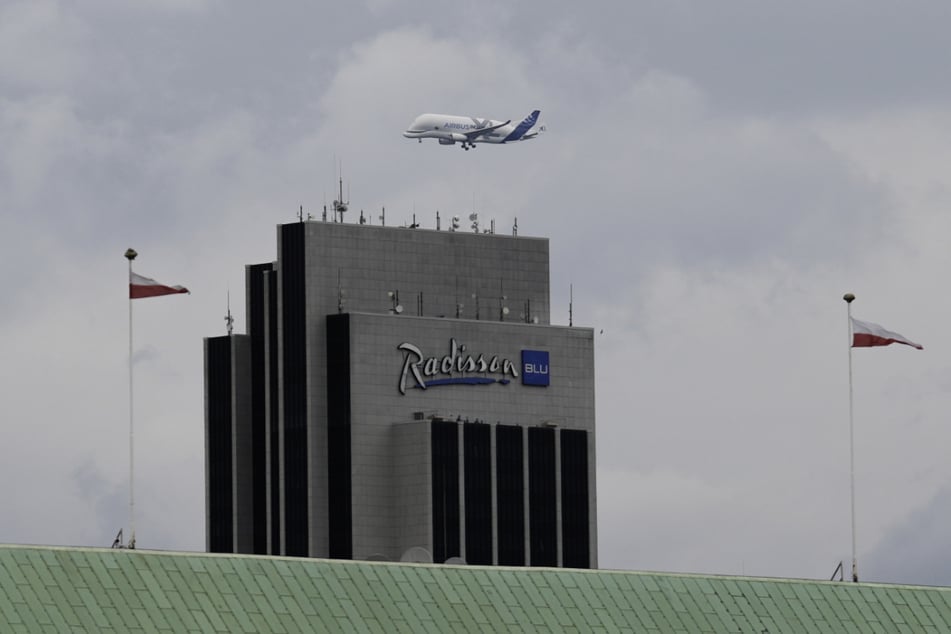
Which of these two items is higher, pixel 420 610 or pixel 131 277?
pixel 131 277

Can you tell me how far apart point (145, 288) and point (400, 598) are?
2490 cm

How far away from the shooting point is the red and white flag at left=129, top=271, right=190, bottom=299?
161875 mm

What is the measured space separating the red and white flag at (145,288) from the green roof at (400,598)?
857 inches

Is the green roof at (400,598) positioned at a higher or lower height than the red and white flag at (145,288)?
lower

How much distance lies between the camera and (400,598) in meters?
145

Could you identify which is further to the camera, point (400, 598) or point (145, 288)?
point (145, 288)

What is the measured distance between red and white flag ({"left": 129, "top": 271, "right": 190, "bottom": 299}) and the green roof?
2176 centimetres

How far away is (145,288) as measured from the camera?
163 meters

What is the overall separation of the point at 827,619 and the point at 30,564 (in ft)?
115

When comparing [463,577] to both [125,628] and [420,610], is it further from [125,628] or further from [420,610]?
[125,628]

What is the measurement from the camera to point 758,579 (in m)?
154

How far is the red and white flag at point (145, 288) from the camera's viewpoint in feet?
531

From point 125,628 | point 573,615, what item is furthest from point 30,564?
point 573,615

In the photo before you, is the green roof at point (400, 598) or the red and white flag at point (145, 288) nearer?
the green roof at point (400, 598)
